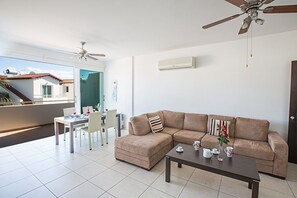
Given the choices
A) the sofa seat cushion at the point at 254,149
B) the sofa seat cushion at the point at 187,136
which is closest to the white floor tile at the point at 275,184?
the sofa seat cushion at the point at 254,149

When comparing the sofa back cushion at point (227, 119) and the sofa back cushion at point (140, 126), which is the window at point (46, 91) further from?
the sofa back cushion at point (227, 119)

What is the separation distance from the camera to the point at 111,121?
4102 millimetres

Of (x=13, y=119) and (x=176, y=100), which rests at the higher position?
(x=176, y=100)

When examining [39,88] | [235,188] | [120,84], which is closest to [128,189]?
[235,188]

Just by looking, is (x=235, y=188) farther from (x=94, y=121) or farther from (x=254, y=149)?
(x=94, y=121)

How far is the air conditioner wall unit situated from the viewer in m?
3.95

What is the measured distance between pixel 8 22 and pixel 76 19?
1276 mm

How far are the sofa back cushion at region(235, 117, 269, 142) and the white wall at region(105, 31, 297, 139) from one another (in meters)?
0.32

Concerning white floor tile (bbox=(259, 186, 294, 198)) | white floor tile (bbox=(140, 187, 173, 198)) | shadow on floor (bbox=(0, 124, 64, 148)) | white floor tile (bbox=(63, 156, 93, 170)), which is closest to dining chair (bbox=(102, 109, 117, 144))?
white floor tile (bbox=(63, 156, 93, 170))

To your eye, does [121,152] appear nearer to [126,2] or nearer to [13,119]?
[126,2]

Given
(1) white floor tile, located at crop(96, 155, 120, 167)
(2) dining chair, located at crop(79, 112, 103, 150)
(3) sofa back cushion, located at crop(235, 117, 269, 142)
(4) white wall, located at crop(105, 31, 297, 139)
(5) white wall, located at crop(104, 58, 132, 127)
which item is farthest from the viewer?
(5) white wall, located at crop(104, 58, 132, 127)

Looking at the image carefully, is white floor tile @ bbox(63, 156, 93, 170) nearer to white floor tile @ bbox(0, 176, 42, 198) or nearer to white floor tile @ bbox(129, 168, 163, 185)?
white floor tile @ bbox(0, 176, 42, 198)

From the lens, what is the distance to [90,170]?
2.63 metres

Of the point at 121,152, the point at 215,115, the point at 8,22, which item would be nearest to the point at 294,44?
the point at 215,115
